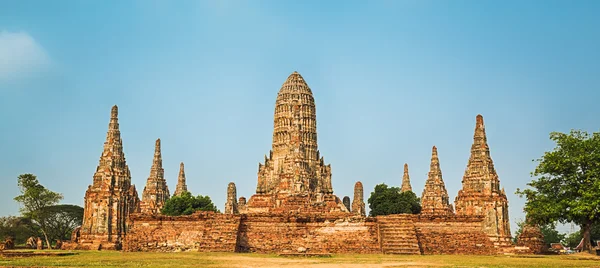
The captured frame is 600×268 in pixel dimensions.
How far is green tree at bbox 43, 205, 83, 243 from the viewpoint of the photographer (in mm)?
79725

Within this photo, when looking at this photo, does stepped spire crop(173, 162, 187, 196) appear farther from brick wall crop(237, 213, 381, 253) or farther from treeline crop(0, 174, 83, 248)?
brick wall crop(237, 213, 381, 253)

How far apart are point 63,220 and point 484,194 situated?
54.4m

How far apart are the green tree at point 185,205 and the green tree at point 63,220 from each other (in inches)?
442

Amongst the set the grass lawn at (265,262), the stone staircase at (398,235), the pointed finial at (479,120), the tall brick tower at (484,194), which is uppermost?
the pointed finial at (479,120)

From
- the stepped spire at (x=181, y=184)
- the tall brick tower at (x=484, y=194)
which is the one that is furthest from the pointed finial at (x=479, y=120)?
the stepped spire at (x=181, y=184)

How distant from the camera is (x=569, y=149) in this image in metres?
35.4

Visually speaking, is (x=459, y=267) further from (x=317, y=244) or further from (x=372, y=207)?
(x=372, y=207)

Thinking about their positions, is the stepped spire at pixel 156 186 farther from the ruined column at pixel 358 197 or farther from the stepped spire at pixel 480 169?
the stepped spire at pixel 480 169

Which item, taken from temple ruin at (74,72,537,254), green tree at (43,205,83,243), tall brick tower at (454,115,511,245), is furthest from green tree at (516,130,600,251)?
green tree at (43,205,83,243)

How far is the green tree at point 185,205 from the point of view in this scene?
8225 cm

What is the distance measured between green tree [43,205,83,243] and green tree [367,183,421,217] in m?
39.9

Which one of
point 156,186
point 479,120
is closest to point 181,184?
point 156,186

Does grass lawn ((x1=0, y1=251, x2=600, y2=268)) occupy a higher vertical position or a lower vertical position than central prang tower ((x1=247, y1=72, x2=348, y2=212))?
lower

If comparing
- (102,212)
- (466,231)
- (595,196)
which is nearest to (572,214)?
(595,196)
